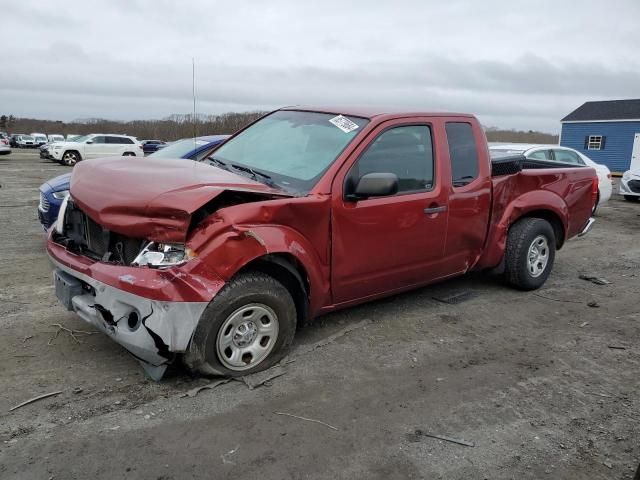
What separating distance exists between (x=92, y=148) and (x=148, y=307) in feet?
81.0

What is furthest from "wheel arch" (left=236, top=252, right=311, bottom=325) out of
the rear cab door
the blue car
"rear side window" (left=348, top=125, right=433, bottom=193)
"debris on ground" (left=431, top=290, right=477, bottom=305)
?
the blue car

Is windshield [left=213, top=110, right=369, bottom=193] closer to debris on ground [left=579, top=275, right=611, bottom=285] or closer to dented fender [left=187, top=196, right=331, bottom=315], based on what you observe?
dented fender [left=187, top=196, right=331, bottom=315]

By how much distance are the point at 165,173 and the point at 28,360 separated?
166 cm

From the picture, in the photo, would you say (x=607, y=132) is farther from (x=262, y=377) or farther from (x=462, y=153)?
(x=262, y=377)

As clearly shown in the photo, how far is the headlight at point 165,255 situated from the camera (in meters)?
3.22

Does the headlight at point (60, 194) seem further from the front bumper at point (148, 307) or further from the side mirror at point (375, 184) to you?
the side mirror at point (375, 184)

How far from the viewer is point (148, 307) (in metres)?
3.16

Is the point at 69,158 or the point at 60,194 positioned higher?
the point at 69,158

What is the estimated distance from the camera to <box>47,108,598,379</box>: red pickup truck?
324 centimetres

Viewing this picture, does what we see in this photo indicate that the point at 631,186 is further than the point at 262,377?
Yes

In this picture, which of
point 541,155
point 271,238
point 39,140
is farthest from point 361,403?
point 39,140

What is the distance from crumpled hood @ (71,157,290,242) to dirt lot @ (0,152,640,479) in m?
1.09

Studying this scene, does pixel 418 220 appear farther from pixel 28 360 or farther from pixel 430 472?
pixel 28 360

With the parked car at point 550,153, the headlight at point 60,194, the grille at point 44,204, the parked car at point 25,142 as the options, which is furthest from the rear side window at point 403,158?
the parked car at point 25,142
